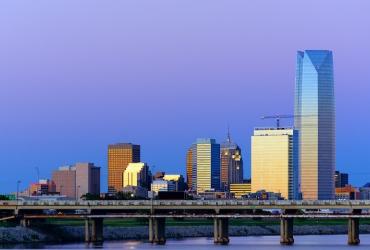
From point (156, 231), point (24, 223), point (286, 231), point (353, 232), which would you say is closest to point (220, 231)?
point (156, 231)

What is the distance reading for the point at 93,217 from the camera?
169 metres

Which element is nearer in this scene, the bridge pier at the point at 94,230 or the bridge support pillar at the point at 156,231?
the bridge support pillar at the point at 156,231

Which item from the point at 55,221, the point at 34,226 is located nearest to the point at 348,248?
the point at 34,226

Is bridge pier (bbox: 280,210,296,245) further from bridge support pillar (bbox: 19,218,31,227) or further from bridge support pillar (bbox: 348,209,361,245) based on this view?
bridge support pillar (bbox: 19,218,31,227)

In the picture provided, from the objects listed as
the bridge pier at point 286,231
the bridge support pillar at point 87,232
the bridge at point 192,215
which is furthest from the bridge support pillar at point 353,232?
the bridge support pillar at point 87,232

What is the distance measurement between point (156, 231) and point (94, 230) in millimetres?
9080

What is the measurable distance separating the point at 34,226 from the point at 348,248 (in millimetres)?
50894

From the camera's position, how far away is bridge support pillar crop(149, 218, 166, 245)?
16638cm

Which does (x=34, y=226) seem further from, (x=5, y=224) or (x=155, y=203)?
(x=155, y=203)

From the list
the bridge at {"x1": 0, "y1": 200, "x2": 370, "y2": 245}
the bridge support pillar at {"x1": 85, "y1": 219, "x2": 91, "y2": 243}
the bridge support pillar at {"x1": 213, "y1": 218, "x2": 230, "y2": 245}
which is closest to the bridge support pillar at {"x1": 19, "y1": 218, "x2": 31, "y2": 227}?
the bridge at {"x1": 0, "y1": 200, "x2": 370, "y2": 245}

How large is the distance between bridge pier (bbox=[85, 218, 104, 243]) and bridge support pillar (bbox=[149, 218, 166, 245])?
7634 millimetres

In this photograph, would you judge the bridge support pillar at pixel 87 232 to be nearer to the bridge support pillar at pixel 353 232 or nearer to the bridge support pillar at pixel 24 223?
the bridge support pillar at pixel 24 223

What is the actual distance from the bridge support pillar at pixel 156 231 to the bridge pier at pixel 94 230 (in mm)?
7634

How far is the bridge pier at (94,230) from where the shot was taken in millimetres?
169625
